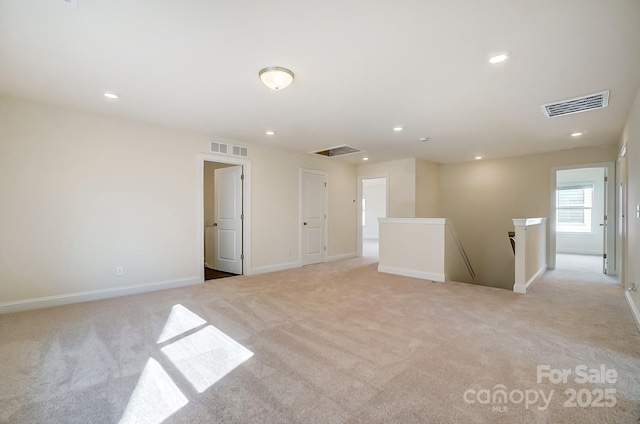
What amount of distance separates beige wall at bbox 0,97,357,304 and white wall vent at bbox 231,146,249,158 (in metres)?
0.50

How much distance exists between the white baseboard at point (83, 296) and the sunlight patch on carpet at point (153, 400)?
2.43 m

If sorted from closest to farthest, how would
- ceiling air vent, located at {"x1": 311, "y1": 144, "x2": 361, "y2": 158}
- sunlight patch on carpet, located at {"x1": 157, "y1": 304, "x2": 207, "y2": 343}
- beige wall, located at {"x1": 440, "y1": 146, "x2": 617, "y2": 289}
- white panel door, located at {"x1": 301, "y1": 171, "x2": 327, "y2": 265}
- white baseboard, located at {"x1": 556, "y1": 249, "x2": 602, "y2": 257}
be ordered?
sunlight patch on carpet, located at {"x1": 157, "y1": 304, "x2": 207, "y2": 343} → ceiling air vent, located at {"x1": 311, "y1": 144, "x2": 361, "y2": 158} → beige wall, located at {"x1": 440, "y1": 146, "x2": 617, "y2": 289} → white panel door, located at {"x1": 301, "y1": 171, "x2": 327, "y2": 265} → white baseboard, located at {"x1": 556, "y1": 249, "x2": 602, "y2": 257}

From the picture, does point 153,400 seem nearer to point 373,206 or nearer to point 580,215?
point 580,215

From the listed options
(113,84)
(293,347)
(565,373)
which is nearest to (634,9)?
(565,373)

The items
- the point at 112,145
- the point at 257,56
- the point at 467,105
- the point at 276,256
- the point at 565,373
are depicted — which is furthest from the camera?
the point at 276,256

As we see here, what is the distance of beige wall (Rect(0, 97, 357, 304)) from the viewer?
3.36 meters

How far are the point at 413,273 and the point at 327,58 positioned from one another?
4002 mm

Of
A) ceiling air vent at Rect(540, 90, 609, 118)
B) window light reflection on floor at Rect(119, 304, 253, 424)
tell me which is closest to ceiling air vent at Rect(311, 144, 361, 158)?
ceiling air vent at Rect(540, 90, 609, 118)

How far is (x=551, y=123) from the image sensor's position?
13.7 feet

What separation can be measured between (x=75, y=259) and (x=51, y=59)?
8.04ft

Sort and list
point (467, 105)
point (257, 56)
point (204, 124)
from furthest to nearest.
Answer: point (204, 124) < point (467, 105) < point (257, 56)

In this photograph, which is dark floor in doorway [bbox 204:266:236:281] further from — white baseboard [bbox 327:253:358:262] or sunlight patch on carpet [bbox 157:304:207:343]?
white baseboard [bbox 327:253:358:262]

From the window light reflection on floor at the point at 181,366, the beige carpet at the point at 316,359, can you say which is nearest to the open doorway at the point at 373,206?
the beige carpet at the point at 316,359

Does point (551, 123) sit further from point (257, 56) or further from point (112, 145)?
point (112, 145)
